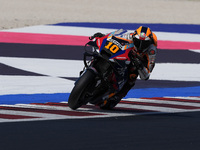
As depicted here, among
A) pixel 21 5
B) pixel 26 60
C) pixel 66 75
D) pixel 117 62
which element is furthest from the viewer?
pixel 21 5

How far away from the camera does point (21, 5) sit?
3161 cm

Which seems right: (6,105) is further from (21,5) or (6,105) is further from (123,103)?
(21,5)

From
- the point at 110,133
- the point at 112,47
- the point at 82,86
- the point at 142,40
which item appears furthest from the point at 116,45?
the point at 110,133

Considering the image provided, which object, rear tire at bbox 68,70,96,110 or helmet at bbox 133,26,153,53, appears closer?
rear tire at bbox 68,70,96,110

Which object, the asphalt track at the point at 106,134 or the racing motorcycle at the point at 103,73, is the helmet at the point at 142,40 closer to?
the racing motorcycle at the point at 103,73

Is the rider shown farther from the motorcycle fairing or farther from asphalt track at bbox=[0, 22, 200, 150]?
asphalt track at bbox=[0, 22, 200, 150]

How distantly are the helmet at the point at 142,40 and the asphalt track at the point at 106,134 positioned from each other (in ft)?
3.66

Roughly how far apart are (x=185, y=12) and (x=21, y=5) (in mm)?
8122

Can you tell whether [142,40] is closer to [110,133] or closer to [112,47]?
[112,47]

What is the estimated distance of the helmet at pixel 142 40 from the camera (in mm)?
9836

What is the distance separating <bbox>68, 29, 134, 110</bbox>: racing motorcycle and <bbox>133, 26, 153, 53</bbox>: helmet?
118 mm

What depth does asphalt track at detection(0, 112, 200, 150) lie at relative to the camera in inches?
284

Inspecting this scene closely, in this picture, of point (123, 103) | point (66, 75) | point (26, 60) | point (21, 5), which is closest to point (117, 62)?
point (123, 103)

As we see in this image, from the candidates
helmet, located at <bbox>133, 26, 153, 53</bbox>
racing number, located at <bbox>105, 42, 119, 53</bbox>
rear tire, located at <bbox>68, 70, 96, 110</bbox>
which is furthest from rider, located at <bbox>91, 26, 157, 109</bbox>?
rear tire, located at <bbox>68, 70, 96, 110</bbox>
